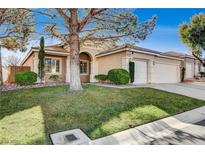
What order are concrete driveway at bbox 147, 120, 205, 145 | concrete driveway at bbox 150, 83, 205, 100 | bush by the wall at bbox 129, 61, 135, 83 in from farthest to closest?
1. bush by the wall at bbox 129, 61, 135, 83
2. concrete driveway at bbox 150, 83, 205, 100
3. concrete driveway at bbox 147, 120, 205, 145

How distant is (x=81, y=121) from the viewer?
4410mm

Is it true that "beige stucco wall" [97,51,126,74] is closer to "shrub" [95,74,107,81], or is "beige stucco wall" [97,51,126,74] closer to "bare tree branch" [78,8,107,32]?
"shrub" [95,74,107,81]

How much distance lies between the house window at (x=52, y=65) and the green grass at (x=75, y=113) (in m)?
5.29

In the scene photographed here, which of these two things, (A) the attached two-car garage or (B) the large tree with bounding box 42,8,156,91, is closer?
(B) the large tree with bounding box 42,8,156,91

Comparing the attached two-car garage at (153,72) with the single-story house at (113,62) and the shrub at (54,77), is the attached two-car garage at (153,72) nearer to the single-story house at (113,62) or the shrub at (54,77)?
the single-story house at (113,62)

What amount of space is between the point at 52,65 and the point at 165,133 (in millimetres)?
9951

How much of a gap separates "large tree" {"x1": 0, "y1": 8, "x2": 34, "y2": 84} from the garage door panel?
8.41 meters

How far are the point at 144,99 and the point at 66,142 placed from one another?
4197 mm

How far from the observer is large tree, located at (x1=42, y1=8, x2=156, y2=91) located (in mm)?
7121

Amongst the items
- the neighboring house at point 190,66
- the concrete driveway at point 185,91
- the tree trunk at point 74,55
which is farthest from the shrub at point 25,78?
the neighboring house at point 190,66

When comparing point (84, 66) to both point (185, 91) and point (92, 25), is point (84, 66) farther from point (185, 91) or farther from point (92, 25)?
point (185, 91)

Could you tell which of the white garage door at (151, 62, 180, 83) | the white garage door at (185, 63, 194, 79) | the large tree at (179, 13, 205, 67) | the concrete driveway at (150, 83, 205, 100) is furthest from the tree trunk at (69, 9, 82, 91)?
the white garage door at (185, 63, 194, 79)

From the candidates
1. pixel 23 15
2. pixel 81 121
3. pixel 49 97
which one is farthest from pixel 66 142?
pixel 23 15
